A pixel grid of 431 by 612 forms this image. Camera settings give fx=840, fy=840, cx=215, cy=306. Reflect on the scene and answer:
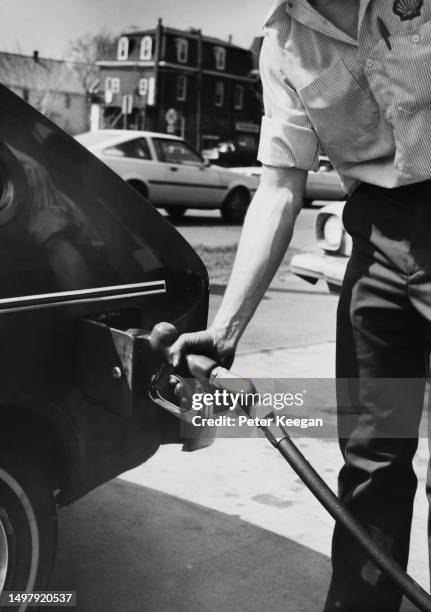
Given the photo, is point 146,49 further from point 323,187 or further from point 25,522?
point 25,522

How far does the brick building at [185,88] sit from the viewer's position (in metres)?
58.3

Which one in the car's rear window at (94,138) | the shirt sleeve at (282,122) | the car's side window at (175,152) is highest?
the shirt sleeve at (282,122)

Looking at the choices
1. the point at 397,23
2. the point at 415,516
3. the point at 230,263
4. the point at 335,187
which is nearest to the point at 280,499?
the point at 415,516

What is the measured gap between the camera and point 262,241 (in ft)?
6.17

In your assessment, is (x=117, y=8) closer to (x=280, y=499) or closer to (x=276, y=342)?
(x=280, y=499)

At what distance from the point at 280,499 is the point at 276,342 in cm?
268

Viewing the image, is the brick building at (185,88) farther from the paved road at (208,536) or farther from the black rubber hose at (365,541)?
the black rubber hose at (365,541)

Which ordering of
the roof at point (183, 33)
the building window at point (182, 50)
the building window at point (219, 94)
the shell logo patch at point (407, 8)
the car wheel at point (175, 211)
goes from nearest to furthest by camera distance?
the shell logo patch at point (407, 8) → the car wheel at point (175, 211) → the roof at point (183, 33) → the building window at point (182, 50) → the building window at point (219, 94)

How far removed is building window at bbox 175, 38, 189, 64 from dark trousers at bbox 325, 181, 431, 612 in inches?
2215

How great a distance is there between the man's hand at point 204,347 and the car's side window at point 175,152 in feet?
42.6

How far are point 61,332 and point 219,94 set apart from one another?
62.4 m

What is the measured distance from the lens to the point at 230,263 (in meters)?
9.50

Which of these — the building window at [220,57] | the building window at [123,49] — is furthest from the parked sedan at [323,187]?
the building window at [220,57]

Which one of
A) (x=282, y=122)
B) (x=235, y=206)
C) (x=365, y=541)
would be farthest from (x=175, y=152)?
(x=365, y=541)
